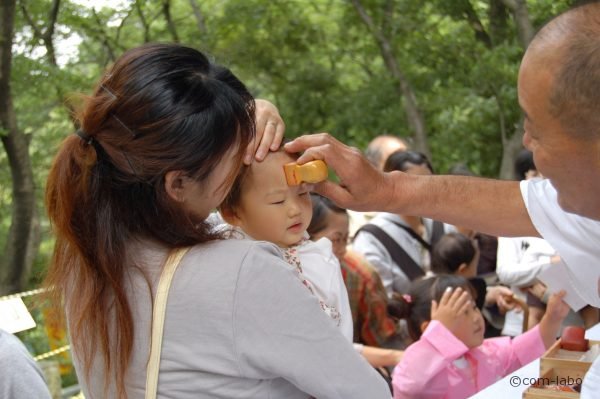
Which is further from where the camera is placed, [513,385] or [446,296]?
[446,296]

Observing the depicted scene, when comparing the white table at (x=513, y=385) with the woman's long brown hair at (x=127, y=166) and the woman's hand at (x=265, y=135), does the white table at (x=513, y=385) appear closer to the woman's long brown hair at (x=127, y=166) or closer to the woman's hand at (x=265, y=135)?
the woman's hand at (x=265, y=135)

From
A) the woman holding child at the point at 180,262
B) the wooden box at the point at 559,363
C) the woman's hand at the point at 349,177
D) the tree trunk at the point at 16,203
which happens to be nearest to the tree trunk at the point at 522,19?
the tree trunk at the point at 16,203

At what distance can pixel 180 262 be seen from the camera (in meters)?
1.58

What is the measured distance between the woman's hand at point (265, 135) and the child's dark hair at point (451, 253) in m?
2.52

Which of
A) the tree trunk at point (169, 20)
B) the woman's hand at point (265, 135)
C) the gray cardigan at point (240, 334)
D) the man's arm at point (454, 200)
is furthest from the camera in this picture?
the tree trunk at point (169, 20)

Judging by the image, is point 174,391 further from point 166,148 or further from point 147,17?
point 147,17

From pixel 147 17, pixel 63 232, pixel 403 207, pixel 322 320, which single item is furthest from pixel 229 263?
pixel 147 17

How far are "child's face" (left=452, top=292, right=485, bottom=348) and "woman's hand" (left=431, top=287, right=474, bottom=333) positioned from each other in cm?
1

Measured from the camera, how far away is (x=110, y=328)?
1.62m

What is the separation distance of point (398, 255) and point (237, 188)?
239 centimetres

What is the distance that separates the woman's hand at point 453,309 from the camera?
306 cm

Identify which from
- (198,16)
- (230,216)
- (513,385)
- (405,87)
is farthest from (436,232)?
(405,87)

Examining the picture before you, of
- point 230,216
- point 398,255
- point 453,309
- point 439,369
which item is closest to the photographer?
point 230,216

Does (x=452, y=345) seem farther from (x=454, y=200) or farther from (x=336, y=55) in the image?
(x=336, y=55)
